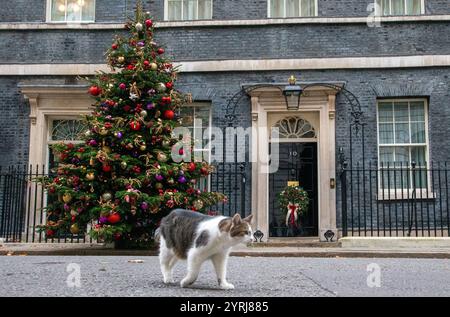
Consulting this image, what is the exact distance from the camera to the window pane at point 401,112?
611 inches

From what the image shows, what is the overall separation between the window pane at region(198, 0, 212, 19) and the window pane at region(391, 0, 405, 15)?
15.7 feet

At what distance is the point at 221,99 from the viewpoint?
51.9 ft

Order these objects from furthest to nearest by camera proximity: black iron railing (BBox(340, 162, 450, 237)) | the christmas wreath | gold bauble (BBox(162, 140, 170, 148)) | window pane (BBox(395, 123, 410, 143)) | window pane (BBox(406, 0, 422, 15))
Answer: window pane (BBox(406, 0, 422, 15)) < window pane (BBox(395, 123, 410, 143)) < the christmas wreath < black iron railing (BBox(340, 162, 450, 237)) < gold bauble (BBox(162, 140, 170, 148))

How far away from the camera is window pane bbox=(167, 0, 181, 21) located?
1653 centimetres

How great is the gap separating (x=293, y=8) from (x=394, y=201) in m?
5.67

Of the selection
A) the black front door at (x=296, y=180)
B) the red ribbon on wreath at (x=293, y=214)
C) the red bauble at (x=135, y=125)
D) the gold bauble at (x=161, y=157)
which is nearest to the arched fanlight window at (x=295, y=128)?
the black front door at (x=296, y=180)

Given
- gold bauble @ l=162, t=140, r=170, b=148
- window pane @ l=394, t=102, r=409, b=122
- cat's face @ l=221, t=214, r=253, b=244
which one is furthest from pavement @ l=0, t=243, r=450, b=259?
cat's face @ l=221, t=214, r=253, b=244

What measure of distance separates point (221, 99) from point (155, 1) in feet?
10.6

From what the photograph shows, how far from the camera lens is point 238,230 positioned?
560cm

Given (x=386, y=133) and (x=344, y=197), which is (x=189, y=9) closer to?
(x=386, y=133)

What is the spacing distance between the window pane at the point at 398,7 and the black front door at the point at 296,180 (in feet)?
13.5

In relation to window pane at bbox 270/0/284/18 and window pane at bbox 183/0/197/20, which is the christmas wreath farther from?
window pane at bbox 183/0/197/20

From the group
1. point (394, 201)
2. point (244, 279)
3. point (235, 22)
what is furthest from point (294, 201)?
point (244, 279)
